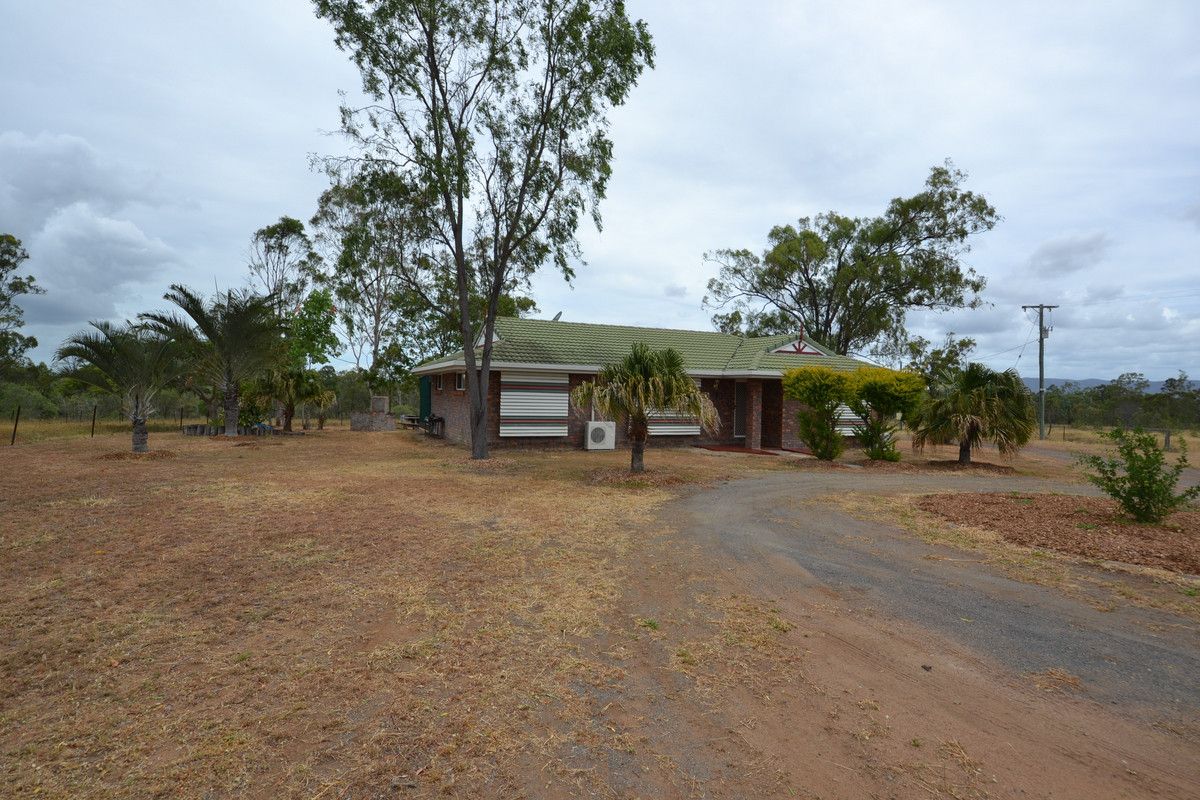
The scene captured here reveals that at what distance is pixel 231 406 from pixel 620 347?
1340cm

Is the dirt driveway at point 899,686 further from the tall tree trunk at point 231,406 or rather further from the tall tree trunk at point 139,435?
the tall tree trunk at point 231,406

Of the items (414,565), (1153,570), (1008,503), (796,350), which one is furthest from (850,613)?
(796,350)

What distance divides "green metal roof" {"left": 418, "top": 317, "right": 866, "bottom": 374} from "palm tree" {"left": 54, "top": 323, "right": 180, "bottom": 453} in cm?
758

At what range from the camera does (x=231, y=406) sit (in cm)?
2027

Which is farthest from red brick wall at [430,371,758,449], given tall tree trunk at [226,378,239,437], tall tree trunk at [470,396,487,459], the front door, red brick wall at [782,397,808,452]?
tall tree trunk at [226,378,239,437]

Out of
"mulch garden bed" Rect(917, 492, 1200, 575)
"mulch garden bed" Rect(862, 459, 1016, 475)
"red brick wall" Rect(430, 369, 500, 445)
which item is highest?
"red brick wall" Rect(430, 369, 500, 445)

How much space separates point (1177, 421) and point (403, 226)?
45366mm

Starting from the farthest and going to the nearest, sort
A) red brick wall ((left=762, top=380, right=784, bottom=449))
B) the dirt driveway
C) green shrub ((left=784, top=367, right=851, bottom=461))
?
1. red brick wall ((left=762, top=380, right=784, bottom=449))
2. green shrub ((left=784, top=367, right=851, bottom=461))
3. the dirt driveway

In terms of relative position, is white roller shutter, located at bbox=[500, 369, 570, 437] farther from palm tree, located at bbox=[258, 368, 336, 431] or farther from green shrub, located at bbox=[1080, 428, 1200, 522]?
green shrub, located at bbox=[1080, 428, 1200, 522]

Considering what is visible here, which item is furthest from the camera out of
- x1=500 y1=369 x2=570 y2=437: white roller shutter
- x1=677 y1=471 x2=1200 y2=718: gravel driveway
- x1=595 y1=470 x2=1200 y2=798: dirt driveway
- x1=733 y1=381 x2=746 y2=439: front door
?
x1=733 y1=381 x2=746 y2=439: front door

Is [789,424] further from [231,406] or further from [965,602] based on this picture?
[231,406]

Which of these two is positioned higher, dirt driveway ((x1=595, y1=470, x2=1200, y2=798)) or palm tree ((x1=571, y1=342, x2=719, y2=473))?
palm tree ((x1=571, y1=342, x2=719, y2=473))

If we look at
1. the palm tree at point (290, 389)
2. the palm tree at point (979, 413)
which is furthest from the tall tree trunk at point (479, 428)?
the palm tree at point (290, 389)

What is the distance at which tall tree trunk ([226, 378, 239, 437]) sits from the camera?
1961 cm
